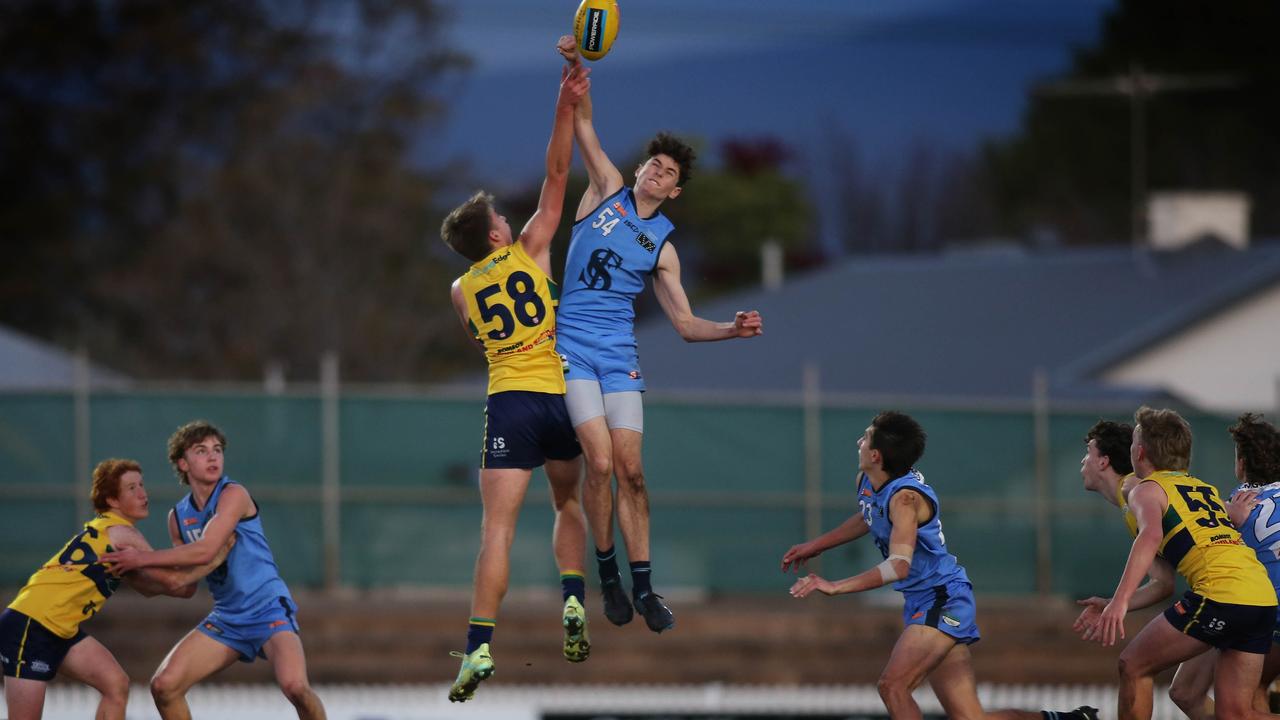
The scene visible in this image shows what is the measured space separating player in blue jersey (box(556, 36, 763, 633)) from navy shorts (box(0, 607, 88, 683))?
3193 mm

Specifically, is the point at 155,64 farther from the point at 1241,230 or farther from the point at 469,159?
the point at 1241,230

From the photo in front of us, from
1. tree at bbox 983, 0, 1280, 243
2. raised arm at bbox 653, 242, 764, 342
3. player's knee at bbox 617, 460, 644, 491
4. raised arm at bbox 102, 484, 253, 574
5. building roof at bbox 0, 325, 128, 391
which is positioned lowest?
raised arm at bbox 102, 484, 253, 574

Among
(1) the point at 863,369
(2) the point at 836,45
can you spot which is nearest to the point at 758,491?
(1) the point at 863,369

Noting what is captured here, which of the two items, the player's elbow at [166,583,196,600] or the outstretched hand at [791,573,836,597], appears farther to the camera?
the player's elbow at [166,583,196,600]

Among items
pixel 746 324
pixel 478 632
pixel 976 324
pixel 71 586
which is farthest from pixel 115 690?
pixel 976 324

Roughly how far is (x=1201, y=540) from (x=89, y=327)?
35.3 m

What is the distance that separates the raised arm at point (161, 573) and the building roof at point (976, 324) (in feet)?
52.8

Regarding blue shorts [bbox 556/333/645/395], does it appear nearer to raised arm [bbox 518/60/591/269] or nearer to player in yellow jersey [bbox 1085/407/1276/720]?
raised arm [bbox 518/60/591/269]

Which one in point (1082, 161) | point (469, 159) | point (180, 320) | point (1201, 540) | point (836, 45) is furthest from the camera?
point (836, 45)

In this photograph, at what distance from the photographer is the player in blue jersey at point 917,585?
9.38m

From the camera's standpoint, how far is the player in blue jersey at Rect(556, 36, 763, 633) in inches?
393

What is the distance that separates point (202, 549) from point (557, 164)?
9.66 ft

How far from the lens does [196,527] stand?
10.1m

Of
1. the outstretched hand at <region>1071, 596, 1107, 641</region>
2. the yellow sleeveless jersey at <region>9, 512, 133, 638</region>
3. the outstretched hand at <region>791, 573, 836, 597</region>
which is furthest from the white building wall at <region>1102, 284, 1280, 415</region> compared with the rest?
the yellow sleeveless jersey at <region>9, 512, 133, 638</region>
